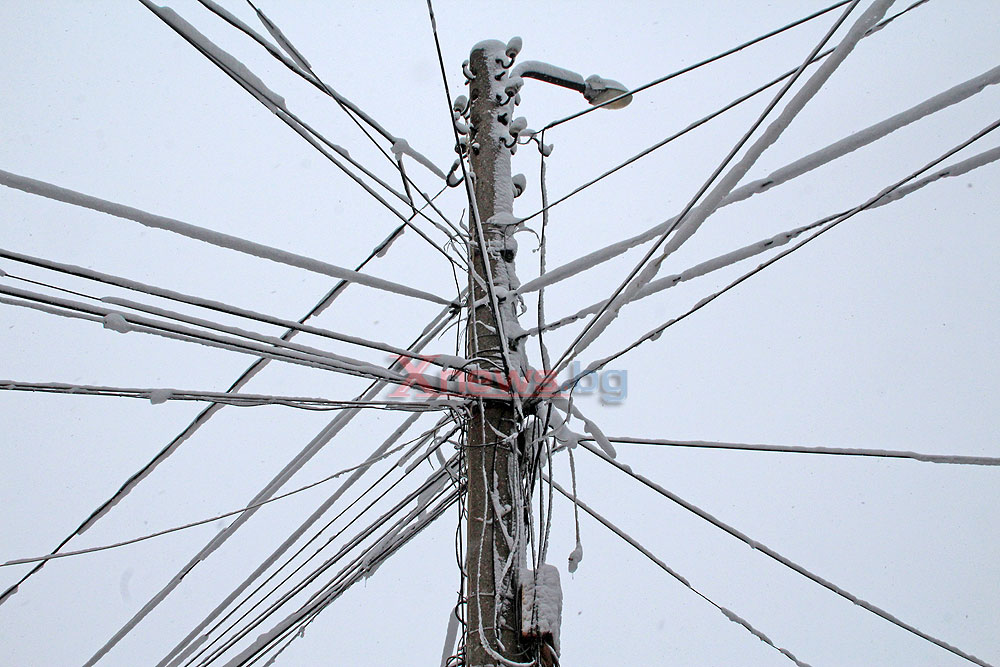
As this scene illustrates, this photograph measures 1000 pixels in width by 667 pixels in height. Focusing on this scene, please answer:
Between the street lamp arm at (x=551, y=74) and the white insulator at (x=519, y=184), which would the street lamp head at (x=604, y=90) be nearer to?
the street lamp arm at (x=551, y=74)

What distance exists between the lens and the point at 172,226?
2436 millimetres

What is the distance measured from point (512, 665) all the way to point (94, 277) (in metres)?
1.71

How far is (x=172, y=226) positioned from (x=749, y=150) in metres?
1.82

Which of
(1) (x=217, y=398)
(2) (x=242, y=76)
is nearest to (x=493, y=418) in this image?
(1) (x=217, y=398)

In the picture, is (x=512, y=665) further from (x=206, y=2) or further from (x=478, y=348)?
(x=206, y=2)

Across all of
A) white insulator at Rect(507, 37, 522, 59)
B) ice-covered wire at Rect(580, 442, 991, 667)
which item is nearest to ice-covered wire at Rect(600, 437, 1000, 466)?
ice-covered wire at Rect(580, 442, 991, 667)

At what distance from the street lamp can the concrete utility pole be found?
0.13 m

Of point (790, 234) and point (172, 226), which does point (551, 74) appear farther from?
point (172, 226)

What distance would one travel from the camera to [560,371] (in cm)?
274

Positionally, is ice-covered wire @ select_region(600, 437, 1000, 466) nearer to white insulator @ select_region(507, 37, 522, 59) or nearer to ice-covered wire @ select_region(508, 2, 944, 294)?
ice-covered wire @ select_region(508, 2, 944, 294)

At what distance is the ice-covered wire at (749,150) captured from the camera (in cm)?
188

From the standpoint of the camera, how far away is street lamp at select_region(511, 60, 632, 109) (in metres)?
3.50

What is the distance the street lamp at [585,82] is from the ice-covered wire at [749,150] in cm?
132

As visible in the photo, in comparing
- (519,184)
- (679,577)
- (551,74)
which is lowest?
(679,577)
